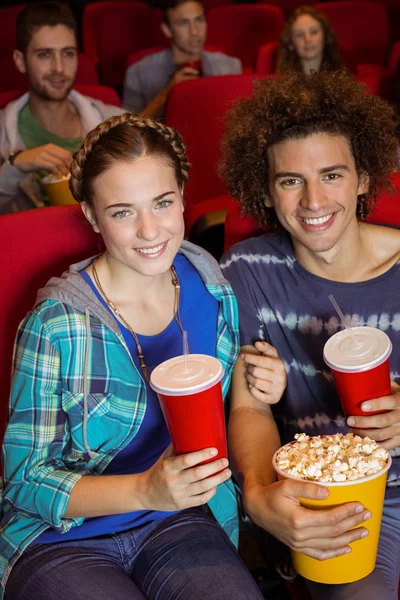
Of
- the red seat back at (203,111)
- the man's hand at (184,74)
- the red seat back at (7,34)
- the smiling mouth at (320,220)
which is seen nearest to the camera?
the smiling mouth at (320,220)

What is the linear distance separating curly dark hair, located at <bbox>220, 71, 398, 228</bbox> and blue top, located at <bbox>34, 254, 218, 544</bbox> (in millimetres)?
288

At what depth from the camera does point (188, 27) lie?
13.2 feet

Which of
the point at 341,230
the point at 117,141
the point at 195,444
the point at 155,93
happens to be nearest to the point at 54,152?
the point at 117,141

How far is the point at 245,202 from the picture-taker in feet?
5.96

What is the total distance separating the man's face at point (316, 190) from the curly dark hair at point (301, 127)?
0.03 m

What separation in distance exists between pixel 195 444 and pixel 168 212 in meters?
0.50

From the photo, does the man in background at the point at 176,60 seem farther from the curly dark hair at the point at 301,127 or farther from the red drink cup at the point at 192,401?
the red drink cup at the point at 192,401

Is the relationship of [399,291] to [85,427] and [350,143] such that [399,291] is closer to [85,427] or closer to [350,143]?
[350,143]

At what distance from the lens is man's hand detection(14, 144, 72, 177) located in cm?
233

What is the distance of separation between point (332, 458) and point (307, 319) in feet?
1.47

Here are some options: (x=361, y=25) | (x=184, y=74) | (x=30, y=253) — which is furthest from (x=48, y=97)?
(x=361, y=25)

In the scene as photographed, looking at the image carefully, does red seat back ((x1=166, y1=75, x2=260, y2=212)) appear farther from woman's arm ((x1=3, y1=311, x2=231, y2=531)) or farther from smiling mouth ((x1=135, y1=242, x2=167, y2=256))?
woman's arm ((x1=3, y1=311, x2=231, y2=531))

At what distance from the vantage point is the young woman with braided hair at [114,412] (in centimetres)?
138

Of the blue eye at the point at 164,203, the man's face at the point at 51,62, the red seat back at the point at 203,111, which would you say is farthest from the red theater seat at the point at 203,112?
the blue eye at the point at 164,203
